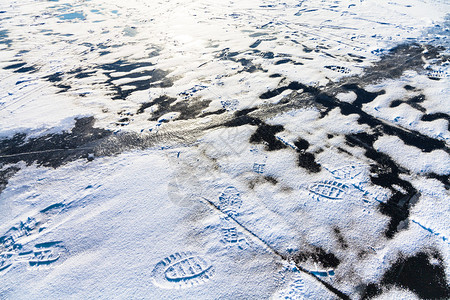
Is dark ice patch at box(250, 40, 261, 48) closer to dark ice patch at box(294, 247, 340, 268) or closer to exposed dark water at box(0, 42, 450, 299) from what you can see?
exposed dark water at box(0, 42, 450, 299)

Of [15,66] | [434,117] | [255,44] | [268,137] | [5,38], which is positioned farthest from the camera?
[5,38]

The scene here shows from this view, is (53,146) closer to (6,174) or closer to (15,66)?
(6,174)

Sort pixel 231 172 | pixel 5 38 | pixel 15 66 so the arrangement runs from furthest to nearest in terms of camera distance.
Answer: pixel 5 38
pixel 15 66
pixel 231 172

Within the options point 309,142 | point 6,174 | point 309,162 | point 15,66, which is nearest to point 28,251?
point 6,174

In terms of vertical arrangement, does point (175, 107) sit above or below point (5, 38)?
below

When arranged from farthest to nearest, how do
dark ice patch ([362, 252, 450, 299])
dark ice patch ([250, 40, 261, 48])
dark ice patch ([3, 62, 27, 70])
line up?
dark ice patch ([250, 40, 261, 48])
dark ice patch ([3, 62, 27, 70])
dark ice patch ([362, 252, 450, 299])

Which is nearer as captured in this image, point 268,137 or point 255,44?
point 268,137

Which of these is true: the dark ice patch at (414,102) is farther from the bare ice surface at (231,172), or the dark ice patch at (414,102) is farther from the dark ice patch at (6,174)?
the dark ice patch at (6,174)

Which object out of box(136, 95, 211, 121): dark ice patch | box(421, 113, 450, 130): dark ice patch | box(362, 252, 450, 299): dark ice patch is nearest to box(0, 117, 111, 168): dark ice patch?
box(136, 95, 211, 121): dark ice patch

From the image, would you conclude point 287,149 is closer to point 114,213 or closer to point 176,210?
point 176,210
